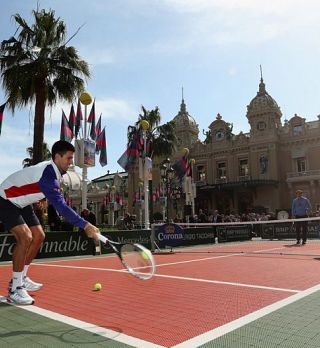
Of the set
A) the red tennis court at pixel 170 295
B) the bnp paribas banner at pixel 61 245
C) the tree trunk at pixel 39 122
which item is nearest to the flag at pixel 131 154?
the tree trunk at pixel 39 122

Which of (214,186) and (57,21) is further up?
(57,21)

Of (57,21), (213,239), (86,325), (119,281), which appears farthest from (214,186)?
(86,325)

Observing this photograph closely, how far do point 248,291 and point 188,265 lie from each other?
3752 mm

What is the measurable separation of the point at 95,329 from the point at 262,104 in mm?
48611

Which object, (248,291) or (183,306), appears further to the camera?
(248,291)

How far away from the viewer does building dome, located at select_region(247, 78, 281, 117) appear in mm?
49188

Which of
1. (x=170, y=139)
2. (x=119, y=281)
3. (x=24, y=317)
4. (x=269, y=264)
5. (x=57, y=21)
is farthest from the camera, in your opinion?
(x=170, y=139)

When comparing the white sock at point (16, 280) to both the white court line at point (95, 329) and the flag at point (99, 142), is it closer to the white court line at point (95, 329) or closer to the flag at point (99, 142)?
the white court line at point (95, 329)

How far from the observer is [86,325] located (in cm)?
418

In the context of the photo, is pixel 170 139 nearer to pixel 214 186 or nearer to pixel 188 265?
pixel 214 186

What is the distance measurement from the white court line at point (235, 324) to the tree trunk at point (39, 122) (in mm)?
14974

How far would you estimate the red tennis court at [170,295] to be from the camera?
13.8 feet

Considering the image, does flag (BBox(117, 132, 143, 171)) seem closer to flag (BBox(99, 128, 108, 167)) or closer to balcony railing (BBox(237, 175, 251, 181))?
flag (BBox(99, 128, 108, 167))

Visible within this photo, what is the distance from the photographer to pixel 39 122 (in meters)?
18.8
